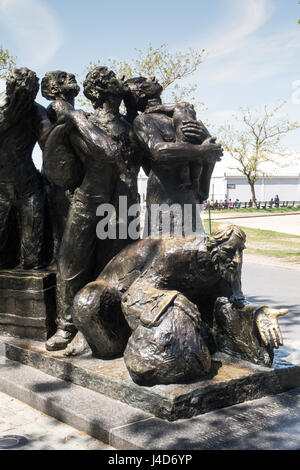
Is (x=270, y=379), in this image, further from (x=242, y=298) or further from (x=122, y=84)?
(x=122, y=84)

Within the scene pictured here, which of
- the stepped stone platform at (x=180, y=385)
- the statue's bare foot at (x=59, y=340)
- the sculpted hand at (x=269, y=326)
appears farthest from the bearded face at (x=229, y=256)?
the statue's bare foot at (x=59, y=340)

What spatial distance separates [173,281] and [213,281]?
29 centimetres

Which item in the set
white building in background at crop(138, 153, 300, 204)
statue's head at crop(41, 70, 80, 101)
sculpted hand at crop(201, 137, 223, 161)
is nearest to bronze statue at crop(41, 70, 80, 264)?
statue's head at crop(41, 70, 80, 101)

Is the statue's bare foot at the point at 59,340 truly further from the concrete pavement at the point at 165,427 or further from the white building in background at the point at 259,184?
the white building in background at the point at 259,184

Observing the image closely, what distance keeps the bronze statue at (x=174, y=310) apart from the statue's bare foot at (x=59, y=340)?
1.32 ft

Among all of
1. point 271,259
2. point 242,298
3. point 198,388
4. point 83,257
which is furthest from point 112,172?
point 271,259

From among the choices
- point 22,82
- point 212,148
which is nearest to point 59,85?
point 22,82

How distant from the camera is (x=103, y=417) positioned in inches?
131

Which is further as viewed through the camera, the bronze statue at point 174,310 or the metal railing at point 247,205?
the metal railing at point 247,205

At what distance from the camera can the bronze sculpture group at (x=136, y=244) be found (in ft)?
11.6

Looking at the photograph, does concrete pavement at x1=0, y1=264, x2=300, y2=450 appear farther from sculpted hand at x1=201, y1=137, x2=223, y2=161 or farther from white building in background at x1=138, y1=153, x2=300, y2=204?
white building in background at x1=138, y1=153, x2=300, y2=204

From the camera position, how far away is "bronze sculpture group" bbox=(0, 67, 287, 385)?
3.53m

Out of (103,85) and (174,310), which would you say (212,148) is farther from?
(174,310)

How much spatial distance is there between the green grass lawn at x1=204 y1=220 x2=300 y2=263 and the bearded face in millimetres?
9488
